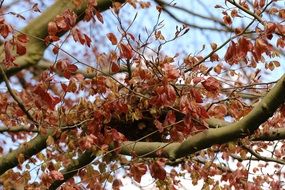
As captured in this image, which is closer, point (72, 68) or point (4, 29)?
point (4, 29)

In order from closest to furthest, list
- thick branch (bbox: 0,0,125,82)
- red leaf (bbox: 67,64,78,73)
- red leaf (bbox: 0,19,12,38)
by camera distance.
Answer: red leaf (bbox: 0,19,12,38)
red leaf (bbox: 67,64,78,73)
thick branch (bbox: 0,0,125,82)

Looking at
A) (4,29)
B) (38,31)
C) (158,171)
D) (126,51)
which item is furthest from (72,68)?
(38,31)

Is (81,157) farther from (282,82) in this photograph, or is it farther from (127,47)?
(282,82)

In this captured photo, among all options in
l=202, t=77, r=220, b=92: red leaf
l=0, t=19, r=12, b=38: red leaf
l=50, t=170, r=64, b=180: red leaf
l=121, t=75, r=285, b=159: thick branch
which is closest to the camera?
l=121, t=75, r=285, b=159: thick branch

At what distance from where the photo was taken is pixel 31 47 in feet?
17.9

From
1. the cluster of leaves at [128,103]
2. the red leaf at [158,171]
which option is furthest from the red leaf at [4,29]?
the red leaf at [158,171]

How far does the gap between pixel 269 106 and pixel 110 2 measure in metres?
3.27

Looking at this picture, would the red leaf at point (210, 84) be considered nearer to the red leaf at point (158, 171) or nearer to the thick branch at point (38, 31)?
the red leaf at point (158, 171)

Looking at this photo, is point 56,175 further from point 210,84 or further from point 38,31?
point 38,31

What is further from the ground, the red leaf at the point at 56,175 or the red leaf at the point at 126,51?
the red leaf at the point at 126,51

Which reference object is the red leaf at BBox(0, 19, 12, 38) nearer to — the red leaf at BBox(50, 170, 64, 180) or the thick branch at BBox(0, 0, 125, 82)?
the red leaf at BBox(50, 170, 64, 180)

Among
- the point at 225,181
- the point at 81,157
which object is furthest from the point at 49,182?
the point at 225,181

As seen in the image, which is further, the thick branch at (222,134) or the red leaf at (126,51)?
the red leaf at (126,51)

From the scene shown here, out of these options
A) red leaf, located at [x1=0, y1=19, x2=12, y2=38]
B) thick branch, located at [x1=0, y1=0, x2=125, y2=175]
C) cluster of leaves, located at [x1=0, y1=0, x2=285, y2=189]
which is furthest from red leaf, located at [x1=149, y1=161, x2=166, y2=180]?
thick branch, located at [x1=0, y1=0, x2=125, y2=175]
